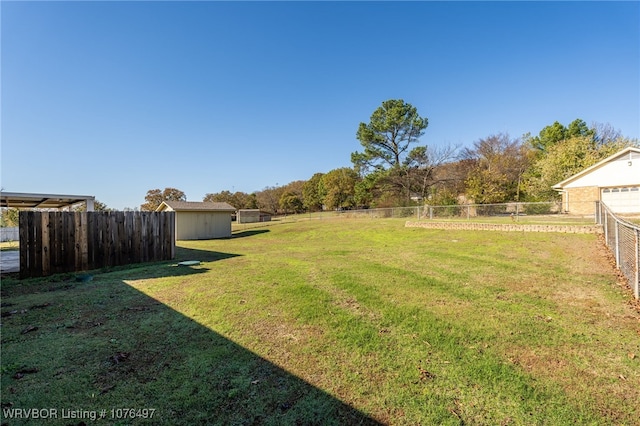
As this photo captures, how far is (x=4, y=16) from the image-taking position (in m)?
6.75

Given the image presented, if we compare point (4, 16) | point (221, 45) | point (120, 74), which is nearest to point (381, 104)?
point (221, 45)

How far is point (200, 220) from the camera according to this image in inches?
880

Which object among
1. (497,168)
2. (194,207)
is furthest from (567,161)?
(194,207)

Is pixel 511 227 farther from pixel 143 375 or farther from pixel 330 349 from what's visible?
pixel 143 375

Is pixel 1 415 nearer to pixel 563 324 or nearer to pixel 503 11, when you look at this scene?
pixel 563 324

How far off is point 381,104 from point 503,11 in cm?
1894

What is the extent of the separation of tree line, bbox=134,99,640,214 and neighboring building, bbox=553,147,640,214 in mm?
5394

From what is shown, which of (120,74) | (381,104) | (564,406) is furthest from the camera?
(381,104)

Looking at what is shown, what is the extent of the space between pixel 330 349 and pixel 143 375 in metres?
2.01

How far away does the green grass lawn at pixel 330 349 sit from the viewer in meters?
2.42

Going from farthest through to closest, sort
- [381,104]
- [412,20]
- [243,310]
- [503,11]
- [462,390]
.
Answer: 1. [381,104]
2. [412,20]
3. [503,11]
4. [243,310]
5. [462,390]

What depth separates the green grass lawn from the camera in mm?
2416

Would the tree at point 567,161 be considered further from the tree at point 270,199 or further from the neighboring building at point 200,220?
the tree at point 270,199

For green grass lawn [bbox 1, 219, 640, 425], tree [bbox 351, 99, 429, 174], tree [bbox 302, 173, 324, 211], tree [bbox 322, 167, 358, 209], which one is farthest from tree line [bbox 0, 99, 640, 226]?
green grass lawn [bbox 1, 219, 640, 425]
